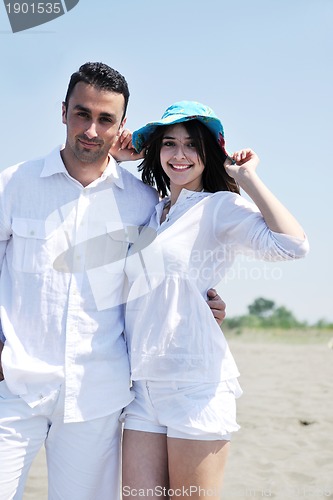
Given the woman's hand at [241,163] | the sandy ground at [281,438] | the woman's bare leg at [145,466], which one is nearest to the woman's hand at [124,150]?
the woman's hand at [241,163]

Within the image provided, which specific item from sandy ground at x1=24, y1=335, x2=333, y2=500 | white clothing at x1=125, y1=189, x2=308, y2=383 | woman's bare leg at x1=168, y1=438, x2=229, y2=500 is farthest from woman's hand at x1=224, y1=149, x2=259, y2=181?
sandy ground at x1=24, y1=335, x2=333, y2=500

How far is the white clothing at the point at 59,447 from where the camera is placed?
305 cm

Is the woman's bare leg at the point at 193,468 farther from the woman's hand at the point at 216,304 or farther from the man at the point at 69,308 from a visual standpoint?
the woman's hand at the point at 216,304

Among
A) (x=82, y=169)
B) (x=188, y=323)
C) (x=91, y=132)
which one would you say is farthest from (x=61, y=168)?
(x=188, y=323)

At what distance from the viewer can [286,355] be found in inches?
490

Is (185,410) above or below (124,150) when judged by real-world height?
below

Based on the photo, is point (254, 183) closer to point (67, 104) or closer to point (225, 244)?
point (225, 244)

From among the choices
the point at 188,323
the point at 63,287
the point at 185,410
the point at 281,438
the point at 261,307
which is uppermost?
the point at 63,287

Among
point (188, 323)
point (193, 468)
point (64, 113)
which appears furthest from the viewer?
point (64, 113)

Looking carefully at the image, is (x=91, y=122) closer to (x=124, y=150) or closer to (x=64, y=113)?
(x=64, y=113)

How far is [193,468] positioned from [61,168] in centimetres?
166

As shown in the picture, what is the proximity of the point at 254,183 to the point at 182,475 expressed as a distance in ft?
4.67

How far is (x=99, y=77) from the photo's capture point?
333 centimetres

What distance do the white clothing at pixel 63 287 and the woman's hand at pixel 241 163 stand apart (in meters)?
0.63
